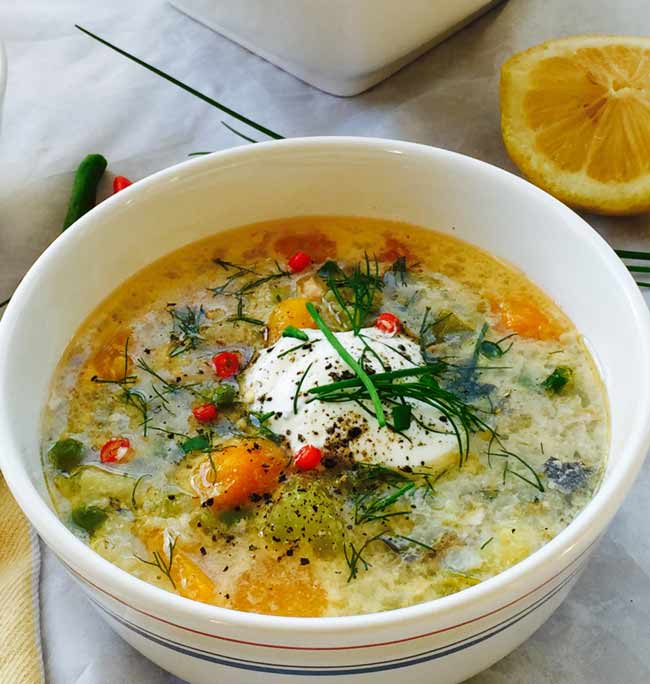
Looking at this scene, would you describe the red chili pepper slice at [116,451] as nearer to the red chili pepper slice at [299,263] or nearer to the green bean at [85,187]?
the red chili pepper slice at [299,263]

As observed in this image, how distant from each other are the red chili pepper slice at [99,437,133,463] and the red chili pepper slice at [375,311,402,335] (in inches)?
21.7

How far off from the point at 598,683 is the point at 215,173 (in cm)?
127

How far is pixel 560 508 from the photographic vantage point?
1.83 meters

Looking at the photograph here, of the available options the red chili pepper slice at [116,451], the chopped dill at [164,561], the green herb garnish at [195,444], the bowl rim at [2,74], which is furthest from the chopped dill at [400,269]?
the bowl rim at [2,74]

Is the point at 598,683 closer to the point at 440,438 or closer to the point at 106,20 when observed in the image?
the point at 440,438

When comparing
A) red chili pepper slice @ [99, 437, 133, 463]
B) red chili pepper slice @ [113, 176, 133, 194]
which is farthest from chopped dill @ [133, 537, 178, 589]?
red chili pepper slice @ [113, 176, 133, 194]

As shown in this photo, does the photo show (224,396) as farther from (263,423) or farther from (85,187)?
(85,187)

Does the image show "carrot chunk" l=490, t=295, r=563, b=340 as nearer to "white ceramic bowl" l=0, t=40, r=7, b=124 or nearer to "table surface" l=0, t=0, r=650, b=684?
"table surface" l=0, t=0, r=650, b=684

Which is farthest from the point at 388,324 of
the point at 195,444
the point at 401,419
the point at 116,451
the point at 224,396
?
the point at 116,451

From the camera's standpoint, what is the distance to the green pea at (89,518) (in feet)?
5.94

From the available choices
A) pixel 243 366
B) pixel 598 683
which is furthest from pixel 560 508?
pixel 243 366

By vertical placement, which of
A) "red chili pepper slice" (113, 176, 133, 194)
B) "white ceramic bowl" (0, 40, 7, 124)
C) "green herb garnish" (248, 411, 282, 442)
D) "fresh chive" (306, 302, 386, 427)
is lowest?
"red chili pepper slice" (113, 176, 133, 194)

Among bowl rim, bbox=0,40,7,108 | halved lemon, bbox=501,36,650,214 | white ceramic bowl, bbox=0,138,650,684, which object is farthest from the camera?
halved lemon, bbox=501,36,650,214

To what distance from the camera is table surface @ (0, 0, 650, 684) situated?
289 cm
